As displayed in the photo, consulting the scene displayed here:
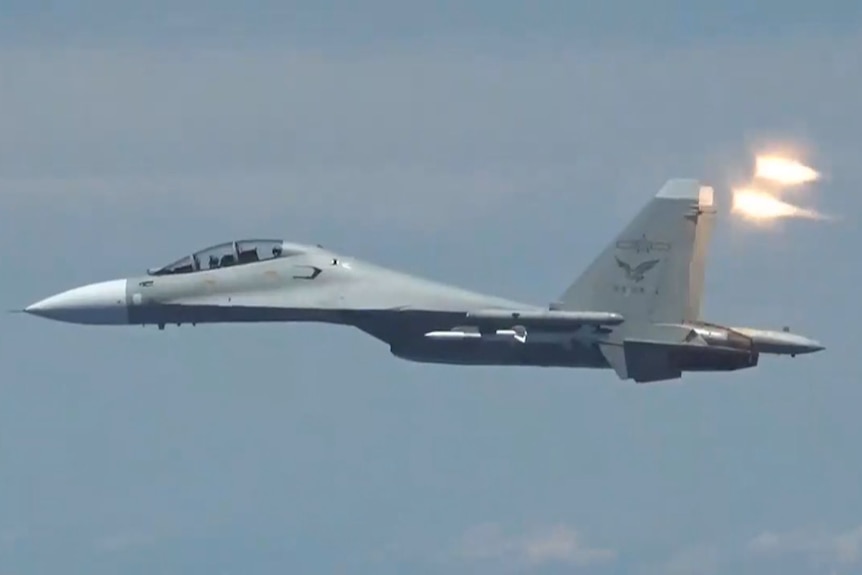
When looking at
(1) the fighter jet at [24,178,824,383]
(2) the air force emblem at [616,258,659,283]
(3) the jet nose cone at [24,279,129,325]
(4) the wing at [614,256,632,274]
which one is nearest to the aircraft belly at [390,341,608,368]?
(1) the fighter jet at [24,178,824,383]

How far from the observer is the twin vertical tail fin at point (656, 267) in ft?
230

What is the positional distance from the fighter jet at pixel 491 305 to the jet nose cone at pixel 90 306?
28mm

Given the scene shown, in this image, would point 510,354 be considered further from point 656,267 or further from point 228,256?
point 228,256

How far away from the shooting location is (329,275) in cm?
7162

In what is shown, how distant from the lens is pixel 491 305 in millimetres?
70188

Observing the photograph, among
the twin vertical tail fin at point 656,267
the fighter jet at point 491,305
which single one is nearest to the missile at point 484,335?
the fighter jet at point 491,305

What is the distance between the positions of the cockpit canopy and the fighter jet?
0.03 m

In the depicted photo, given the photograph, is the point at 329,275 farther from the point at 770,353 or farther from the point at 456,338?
the point at 770,353

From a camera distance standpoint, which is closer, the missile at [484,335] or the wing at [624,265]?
the missile at [484,335]

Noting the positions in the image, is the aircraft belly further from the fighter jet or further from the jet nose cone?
the jet nose cone

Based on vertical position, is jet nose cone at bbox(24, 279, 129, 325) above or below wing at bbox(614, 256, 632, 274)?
below

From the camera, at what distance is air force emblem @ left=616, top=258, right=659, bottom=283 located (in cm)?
7056

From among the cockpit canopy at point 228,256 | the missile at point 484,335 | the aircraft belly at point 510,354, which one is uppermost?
the cockpit canopy at point 228,256

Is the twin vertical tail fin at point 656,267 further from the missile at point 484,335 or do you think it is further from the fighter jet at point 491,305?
the missile at point 484,335
